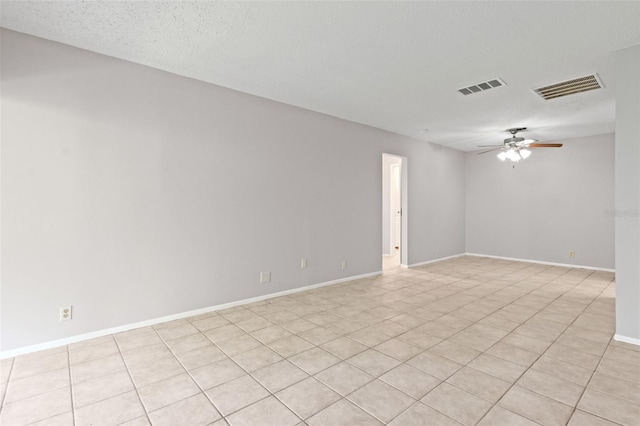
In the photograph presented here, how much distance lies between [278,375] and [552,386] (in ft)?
6.43

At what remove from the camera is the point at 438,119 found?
203 inches

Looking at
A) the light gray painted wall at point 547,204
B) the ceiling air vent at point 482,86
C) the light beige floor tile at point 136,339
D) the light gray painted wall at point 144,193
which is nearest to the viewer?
the light gray painted wall at point 144,193

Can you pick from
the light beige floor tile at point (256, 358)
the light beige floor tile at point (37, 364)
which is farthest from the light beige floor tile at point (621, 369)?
the light beige floor tile at point (37, 364)

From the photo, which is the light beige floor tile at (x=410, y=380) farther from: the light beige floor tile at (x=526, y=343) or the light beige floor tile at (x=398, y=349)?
the light beige floor tile at (x=526, y=343)

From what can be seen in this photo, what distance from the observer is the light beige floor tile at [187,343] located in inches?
109

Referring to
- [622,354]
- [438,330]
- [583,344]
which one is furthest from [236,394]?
[622,354]

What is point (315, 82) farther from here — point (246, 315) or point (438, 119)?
point (246, 315)

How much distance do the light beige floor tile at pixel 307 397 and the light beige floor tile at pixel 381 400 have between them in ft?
0.51

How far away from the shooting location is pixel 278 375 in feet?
7.64

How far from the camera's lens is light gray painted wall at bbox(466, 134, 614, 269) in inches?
244

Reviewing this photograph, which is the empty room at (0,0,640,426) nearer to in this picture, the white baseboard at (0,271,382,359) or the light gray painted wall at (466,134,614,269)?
the white baseboard at (0,271,382,359)

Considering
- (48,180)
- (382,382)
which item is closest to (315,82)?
(48,180)

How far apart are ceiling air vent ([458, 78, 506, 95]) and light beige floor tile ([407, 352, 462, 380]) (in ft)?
10.1

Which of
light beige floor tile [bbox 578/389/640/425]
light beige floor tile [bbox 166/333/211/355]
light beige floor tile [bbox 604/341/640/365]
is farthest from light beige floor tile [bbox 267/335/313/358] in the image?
light beige floor tile [bbox 604/341/640/365]
